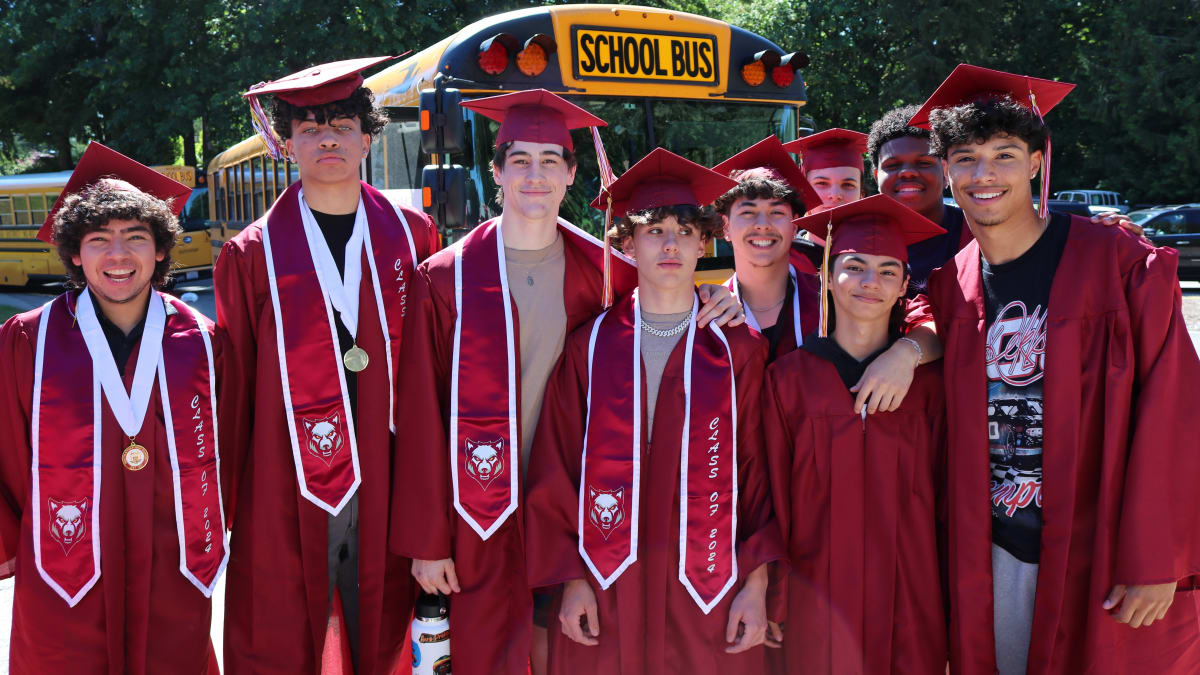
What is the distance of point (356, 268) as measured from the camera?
2883mm

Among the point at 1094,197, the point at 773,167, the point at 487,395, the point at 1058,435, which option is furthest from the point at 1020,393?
the point at 1094,197

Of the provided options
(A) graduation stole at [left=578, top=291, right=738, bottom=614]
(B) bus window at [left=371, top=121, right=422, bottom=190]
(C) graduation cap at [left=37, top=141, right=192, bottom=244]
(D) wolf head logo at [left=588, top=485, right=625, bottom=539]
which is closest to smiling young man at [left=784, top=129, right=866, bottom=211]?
(A) graduation stole at [left=578, top=291, right=738, bottom=614]

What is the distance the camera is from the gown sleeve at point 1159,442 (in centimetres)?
234

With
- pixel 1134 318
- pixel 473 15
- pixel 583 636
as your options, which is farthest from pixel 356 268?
pixel 473 15

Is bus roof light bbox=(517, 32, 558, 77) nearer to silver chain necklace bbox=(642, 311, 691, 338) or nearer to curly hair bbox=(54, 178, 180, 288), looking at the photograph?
curly hair bbox=(54, 178, 180, 288)

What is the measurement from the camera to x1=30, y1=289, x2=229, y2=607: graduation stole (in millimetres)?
2578

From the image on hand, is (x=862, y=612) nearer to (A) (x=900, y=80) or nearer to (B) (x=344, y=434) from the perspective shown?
(B) (x=344, y=434)

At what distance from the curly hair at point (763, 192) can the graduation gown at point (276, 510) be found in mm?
1202

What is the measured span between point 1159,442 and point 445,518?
1.95 m

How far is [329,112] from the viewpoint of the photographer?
2965 millimetres

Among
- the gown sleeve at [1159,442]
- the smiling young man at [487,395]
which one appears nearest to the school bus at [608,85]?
the smiling young man at [487,395]

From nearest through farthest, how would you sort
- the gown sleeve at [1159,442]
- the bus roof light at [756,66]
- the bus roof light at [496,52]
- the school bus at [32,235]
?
the gown sleeve at [1159,442] < the bus roof light at [496,52] < the bus roof light at [756,66] < the school bus at [32,235]

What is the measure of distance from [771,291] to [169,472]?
6.33 ft

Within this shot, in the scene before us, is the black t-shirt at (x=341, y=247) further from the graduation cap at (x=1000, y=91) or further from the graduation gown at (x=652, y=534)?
the graduation cap at (x=1000, y=91)
